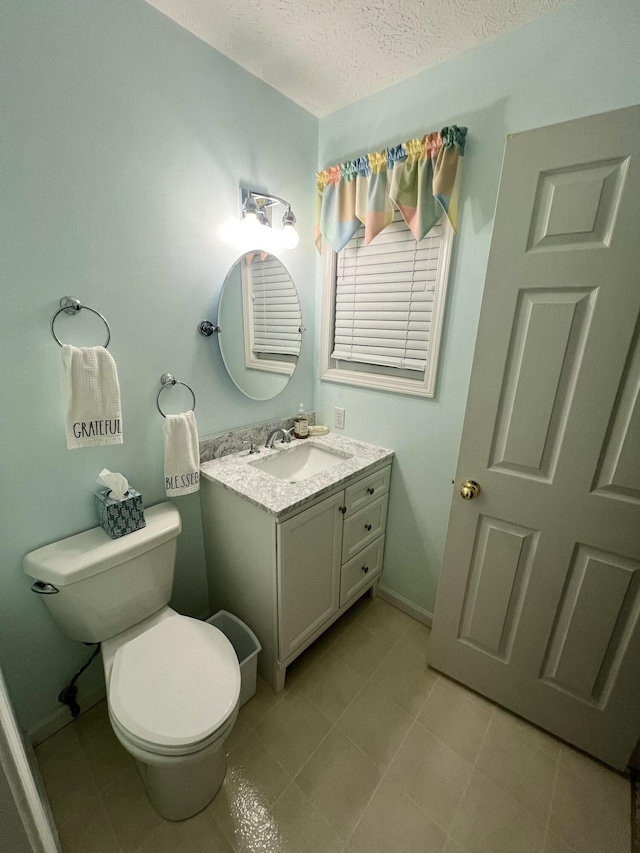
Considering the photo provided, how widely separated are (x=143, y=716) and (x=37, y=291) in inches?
49.0

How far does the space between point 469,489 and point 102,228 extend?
1.54 meters

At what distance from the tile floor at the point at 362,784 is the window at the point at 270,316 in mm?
1478

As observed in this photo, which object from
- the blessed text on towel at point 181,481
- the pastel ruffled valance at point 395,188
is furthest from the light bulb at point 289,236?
the blessed text on towel at point 181,481

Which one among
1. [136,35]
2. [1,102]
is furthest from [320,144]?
[1,102]

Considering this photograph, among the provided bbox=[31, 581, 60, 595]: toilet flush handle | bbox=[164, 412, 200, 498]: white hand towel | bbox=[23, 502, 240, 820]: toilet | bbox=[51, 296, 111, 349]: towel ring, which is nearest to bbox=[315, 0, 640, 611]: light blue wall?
bbox=[164, 412, 200, 498]: white hand towel

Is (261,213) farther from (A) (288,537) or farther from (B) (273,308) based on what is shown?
(A) (288,537)

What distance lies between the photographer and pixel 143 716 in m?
0.93

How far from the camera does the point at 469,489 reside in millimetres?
1265

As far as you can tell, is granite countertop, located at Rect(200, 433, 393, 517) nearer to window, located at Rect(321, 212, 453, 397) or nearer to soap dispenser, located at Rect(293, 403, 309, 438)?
soap dispenser, located at Rect(293, 403, 309, 438)

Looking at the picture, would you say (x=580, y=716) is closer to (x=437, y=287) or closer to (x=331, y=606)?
(x=331, y=606)

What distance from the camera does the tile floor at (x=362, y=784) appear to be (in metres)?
1.04

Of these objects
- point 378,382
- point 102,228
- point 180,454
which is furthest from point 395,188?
point 180,454

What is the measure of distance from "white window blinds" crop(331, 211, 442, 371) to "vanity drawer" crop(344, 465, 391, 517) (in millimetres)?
544

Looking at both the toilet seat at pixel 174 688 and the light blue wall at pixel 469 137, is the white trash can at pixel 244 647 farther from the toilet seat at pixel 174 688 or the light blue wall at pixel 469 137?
the light blue wall at pixel 469 137
